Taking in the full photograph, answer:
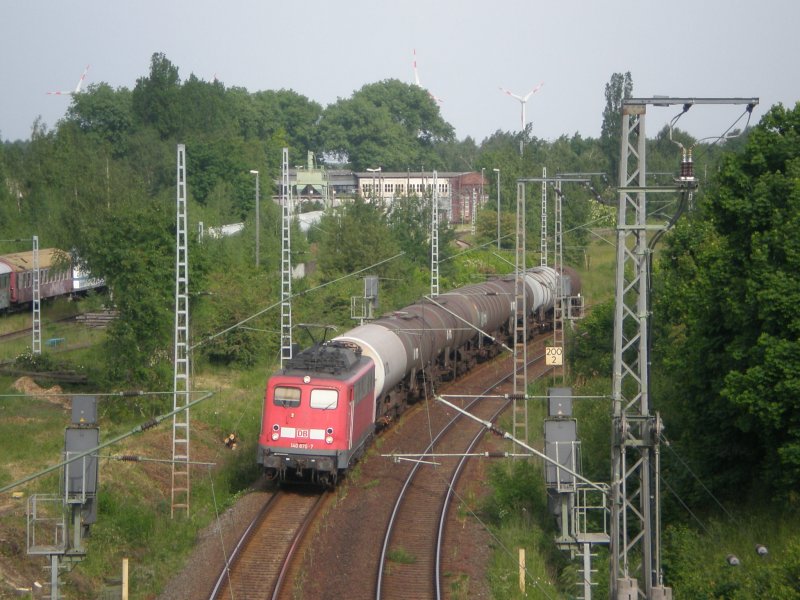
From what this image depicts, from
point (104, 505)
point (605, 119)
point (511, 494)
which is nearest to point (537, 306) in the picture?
point (511, 494)

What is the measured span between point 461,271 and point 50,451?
36.6 meters

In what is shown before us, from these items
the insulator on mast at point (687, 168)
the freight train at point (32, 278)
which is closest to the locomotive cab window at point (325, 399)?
the insulator on mast at point (687, 168)

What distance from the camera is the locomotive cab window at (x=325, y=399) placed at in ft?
68.5

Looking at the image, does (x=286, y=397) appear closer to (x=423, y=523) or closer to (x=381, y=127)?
(x=423, y=523)

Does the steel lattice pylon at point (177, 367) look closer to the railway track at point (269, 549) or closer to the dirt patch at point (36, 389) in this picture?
the railway track at point (269, 549)

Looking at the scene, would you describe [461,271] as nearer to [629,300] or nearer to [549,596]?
[629,300]

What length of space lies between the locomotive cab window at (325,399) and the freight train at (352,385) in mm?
20

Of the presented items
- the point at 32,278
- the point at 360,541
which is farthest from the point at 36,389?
the point at 32,278

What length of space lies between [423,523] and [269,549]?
3.48m

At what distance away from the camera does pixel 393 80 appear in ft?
456

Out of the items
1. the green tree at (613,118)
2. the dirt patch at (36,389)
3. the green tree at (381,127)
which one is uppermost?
the green tree at (381,127)

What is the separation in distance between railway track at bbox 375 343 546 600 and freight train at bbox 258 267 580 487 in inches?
60.1

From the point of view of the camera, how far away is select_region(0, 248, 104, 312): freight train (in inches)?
1896

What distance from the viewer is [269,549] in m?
18.4
